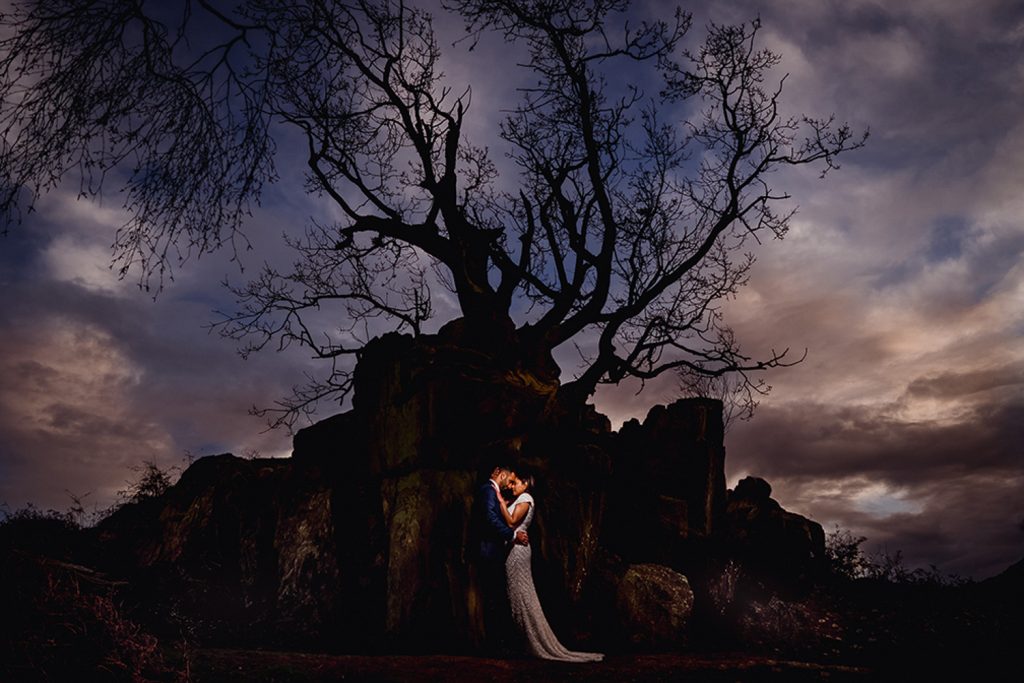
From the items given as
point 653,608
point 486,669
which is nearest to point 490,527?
point 486,669

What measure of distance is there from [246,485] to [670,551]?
9473 millimetres

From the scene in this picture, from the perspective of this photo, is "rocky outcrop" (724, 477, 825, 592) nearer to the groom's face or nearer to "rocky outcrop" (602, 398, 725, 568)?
"rocky outcrop" (602, 398, 725, 568)

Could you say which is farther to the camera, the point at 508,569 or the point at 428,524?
the point at 428,524

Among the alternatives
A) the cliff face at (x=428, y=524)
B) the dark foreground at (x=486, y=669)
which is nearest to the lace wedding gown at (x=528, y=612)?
the dark foreground at (x=486, y=669)

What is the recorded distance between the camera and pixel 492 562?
1221 centimetres

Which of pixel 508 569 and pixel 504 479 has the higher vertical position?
pixel 504 479

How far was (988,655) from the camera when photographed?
12.2 metres

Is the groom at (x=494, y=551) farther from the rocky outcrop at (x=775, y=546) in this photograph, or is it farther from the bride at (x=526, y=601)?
the rocky outcrop at (x=775, y=546)

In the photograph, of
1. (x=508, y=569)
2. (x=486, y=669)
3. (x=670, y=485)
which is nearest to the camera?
(x=486, y=669)

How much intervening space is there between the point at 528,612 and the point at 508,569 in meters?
0.73

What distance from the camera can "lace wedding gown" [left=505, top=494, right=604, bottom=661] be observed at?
37.8 feet

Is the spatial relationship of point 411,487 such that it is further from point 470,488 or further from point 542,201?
point 542,201

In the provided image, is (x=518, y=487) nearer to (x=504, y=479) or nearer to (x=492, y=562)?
(x=504, y=479)

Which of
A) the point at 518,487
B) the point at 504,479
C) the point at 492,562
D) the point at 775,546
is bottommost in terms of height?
the point at 492,562
